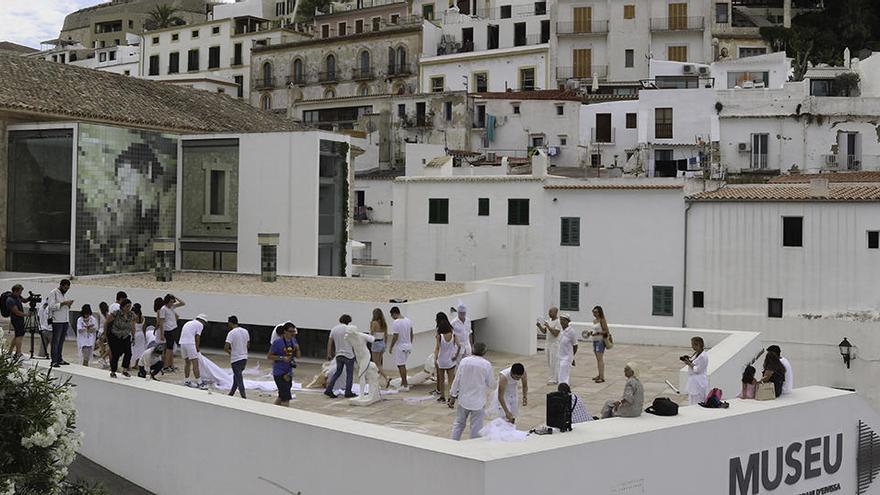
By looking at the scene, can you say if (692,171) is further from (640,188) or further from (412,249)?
(412,249)

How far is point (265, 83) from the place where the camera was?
6838cm

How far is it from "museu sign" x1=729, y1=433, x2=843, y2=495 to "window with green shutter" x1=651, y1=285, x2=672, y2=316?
1805cm

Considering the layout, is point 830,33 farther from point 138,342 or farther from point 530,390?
point 138,342

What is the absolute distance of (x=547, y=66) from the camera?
190 ft

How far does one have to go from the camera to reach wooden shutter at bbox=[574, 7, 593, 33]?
190 feet

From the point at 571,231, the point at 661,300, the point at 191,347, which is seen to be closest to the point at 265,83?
the point at 571,231

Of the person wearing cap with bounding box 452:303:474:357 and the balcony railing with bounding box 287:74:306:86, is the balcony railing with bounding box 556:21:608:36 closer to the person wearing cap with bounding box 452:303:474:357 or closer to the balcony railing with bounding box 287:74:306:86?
the balcony railing with bounding box 287:74:306:86

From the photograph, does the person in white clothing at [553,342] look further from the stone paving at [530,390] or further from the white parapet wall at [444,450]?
the white parapet wall at [444,450]

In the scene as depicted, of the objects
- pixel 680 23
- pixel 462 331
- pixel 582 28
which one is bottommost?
pixel 462 331

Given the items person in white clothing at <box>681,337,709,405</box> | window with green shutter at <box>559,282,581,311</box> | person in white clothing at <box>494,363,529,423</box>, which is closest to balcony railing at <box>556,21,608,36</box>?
window with green shutter at <box>559,282,581,311</box>

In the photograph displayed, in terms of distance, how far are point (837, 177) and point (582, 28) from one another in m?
23.3

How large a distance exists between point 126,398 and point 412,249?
78.1 feet

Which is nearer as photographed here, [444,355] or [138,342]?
[444,355]

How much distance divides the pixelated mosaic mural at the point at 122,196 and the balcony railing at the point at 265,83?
41.0 meters
